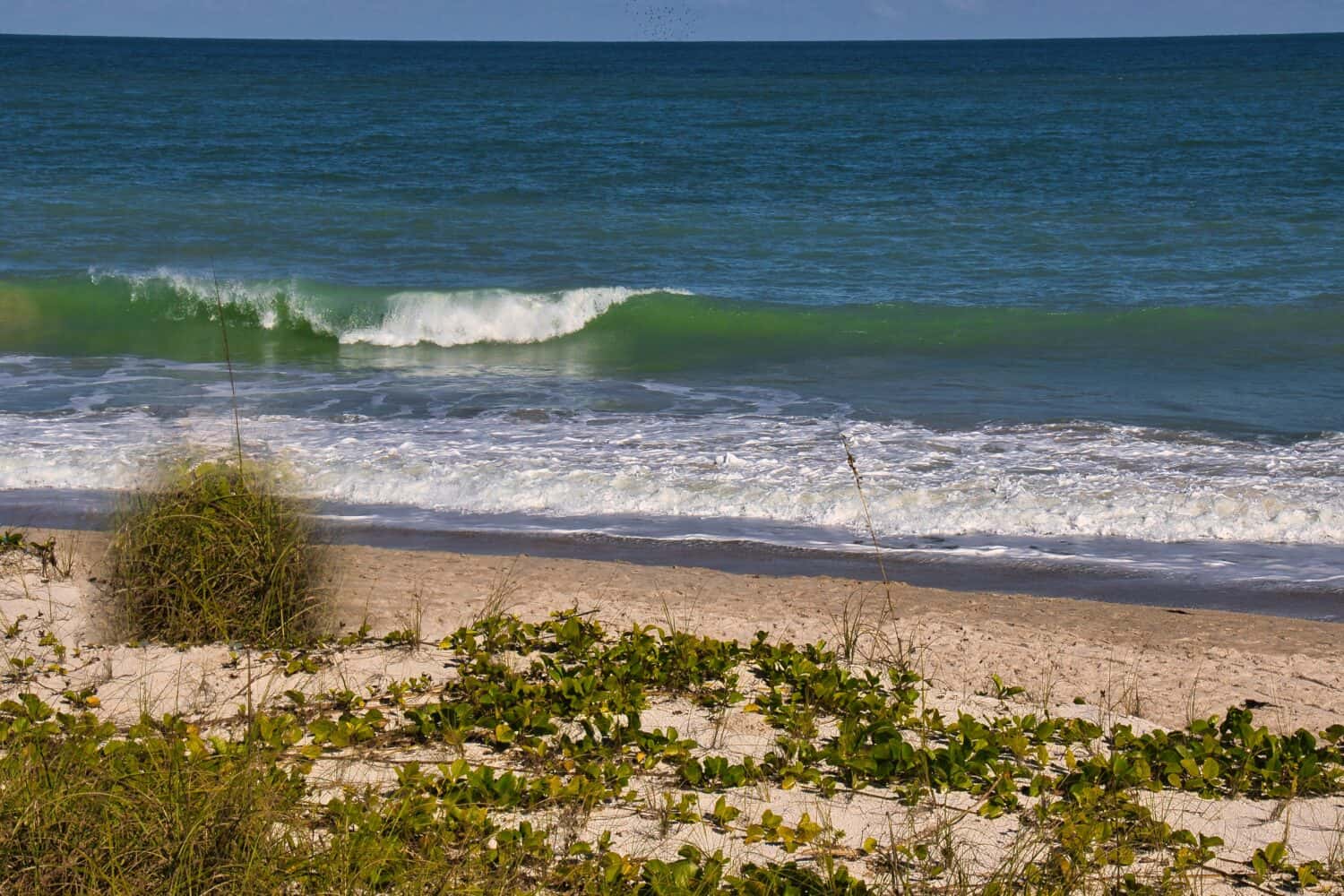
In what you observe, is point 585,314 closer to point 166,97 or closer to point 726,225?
point 726,225

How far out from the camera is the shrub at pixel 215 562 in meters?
4.85

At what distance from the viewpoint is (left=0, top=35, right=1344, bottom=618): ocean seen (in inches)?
321

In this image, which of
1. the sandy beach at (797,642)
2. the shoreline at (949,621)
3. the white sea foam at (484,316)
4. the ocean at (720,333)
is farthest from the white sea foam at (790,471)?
the white sea foam at (484,316)

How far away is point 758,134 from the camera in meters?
37.8

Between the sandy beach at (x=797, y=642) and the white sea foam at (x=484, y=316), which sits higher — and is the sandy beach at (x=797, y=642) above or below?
below

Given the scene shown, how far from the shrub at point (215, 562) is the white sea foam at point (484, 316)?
10824 mm

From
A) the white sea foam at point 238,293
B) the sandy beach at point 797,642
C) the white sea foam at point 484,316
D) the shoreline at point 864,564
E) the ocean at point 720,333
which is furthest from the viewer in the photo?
the white sea foam at point 238,293

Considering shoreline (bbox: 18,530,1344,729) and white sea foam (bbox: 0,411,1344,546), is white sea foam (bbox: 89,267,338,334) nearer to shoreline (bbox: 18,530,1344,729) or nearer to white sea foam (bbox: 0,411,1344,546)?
white sea foam (bbox: 0,411,1344,546)

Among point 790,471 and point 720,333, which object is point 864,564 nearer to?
point 790,471

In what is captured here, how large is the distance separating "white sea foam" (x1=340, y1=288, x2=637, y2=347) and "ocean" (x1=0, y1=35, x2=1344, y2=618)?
2.2 inches

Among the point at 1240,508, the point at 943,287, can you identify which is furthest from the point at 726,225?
the point at 1240,508

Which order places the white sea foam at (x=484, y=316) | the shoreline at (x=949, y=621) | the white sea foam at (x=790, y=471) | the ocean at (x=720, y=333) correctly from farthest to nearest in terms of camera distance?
1. the white sea foam at (x=484, y=316)
2. the ocean at (x=720, y=333)
3. the white sea foam at (x=790, y=471)
4. the shoreline at (x=949, y=621)

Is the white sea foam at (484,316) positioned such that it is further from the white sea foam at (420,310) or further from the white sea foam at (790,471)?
the white sea foam at (790,471)

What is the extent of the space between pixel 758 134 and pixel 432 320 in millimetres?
23588
